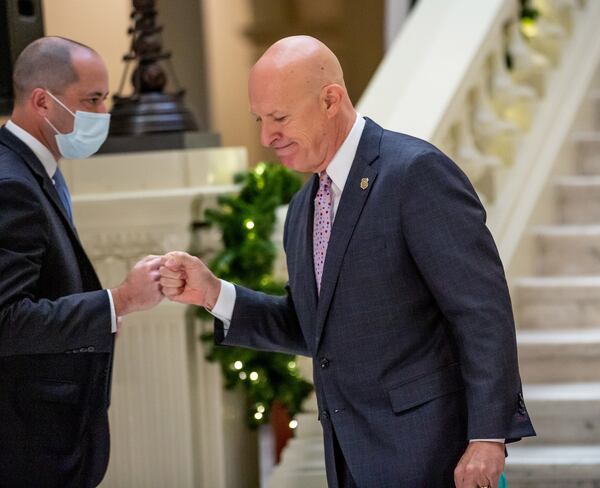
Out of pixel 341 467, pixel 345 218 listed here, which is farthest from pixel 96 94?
pixel 341 467

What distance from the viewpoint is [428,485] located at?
8.34ft

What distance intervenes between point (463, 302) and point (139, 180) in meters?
2.38

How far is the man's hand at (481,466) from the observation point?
2408 mm

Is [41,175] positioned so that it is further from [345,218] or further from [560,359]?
[560,359]

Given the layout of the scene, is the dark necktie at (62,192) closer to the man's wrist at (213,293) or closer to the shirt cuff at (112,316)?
the shirt cuff at (112,316)

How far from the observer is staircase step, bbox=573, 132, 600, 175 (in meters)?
5.75

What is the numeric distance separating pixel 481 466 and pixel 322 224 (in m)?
0.69

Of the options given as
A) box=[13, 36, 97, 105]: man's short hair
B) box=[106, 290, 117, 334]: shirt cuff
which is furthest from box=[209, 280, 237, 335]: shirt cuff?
box=[13, 36, 97, 105]: man's short hair

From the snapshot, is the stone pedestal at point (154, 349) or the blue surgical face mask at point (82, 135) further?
the stone pedestal at point (154, 349)

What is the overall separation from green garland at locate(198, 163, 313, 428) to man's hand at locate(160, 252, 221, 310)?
1397 mm

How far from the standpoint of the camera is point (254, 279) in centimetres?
440

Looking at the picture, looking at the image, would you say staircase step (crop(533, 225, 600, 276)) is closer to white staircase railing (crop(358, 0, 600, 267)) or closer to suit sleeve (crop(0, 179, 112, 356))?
white staircase railing (crop(358, 0, 600, 267))

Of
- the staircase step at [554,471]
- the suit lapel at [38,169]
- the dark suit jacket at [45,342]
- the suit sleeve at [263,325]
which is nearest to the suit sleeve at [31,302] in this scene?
the dark suit jacket at [45,342]

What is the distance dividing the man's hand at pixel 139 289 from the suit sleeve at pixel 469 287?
737 millimetres
